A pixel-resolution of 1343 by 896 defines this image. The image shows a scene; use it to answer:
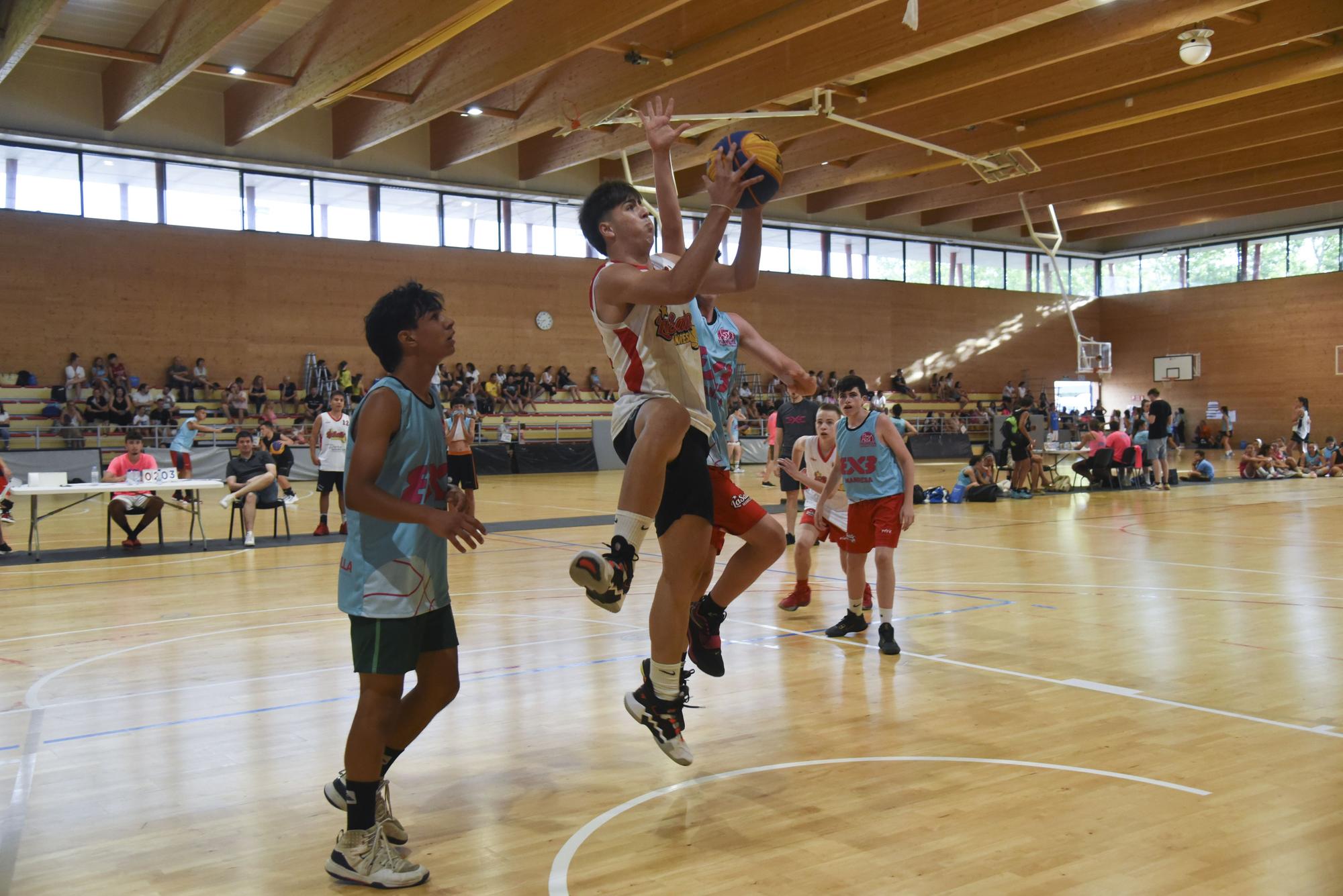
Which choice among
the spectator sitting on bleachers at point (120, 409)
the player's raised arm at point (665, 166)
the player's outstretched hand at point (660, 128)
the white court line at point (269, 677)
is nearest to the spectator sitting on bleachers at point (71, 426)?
the spectator sitting on bleachers at point (120, 409)

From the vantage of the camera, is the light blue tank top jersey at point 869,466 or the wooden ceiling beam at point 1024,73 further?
the wooden ceiling beam at point 1024,73

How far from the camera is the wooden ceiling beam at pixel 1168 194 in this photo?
26.1 m

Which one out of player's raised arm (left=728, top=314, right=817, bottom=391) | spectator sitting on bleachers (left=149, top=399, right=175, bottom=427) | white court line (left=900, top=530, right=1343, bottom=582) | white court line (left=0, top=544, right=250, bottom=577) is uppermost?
spectator sitting on bleachers (left=149, top=399, right=175, bottom=427)

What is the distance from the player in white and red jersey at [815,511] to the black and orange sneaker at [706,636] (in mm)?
2239

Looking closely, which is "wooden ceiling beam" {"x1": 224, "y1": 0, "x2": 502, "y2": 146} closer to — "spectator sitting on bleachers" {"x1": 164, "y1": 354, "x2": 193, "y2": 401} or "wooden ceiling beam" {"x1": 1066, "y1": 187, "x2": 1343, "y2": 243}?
"spectator sitting on bleachers" {"x1": 164, "y1": 354, "x2": 193, "y2": 401}

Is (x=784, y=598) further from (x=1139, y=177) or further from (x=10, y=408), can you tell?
(x=1139, y=177)

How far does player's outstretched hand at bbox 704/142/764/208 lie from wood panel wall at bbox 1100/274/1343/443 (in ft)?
114

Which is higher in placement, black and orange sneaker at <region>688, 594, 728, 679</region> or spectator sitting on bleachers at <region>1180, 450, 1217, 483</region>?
black and orange sneaker at <region>688, 594, 728, 679</region>

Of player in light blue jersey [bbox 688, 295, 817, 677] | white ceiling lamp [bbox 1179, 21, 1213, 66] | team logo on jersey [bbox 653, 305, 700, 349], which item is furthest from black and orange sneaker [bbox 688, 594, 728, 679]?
white ceiling lamp [bbox 1179, 21, 1213, 66]

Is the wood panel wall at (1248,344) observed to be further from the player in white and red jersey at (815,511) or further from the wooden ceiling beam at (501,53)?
the player in white and red jersey at (815,511)

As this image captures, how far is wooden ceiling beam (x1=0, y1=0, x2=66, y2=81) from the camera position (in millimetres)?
14445

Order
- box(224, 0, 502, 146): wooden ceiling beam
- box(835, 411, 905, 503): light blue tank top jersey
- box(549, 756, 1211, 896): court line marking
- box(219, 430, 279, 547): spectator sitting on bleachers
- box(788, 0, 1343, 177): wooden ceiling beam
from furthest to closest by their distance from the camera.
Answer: box(788, 0, 1343, 177): wooden ceiling beam, box(224, 0, 502, 146): wooden ceiling beam, box(219, 430, 279, 547): spectator sitting on bleachers, box(835, 411, 905, 503): light blue tank top jersey, box(549, 756, 1211, 896): court line marking

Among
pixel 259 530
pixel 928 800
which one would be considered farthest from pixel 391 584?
pixel 259 530

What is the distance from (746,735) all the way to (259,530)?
34.5ft
